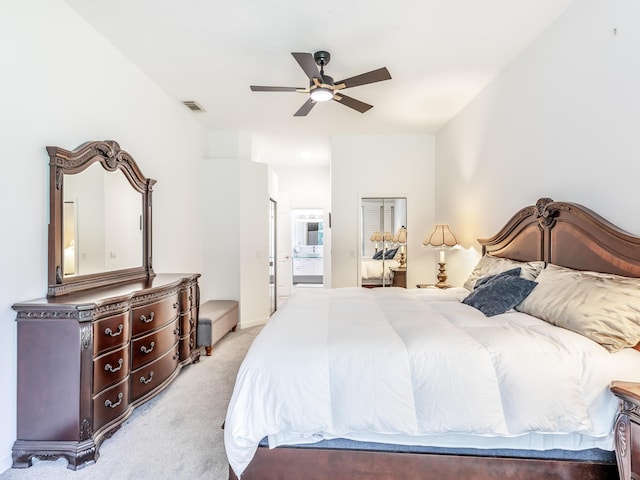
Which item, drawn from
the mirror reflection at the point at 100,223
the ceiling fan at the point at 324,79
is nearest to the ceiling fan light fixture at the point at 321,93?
the ceiling fan at the point at 324,79

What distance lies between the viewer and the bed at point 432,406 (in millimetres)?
1513

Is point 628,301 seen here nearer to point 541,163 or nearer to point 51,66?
point 541,163

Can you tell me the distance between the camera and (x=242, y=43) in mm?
2818

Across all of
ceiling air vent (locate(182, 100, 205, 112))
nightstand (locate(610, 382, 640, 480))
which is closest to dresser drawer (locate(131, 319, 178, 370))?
ceiling air vent (locate(182, 100, 205, 112))

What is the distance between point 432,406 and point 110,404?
2.01 meters

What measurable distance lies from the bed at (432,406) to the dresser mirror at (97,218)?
1.64m

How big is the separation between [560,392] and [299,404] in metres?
1.18

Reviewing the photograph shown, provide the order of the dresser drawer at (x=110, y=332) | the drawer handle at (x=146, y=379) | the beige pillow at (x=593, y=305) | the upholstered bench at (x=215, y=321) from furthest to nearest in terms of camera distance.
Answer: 1. the upholstered bench at (x=215, y=321)
2. the drawer handle at (x=146, y=379)
3. the dresser drawer at (x=110, y=332)
4. the beige pillow at (x=593, y=305)

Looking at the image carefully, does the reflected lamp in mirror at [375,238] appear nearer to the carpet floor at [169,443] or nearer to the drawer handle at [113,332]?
the carpet floor at [169,443]

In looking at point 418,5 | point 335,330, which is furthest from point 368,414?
point 418,5

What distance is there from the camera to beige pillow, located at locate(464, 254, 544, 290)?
2.48 m

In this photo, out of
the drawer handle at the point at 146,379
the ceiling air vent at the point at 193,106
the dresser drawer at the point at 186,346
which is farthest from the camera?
the ceiling air vent at the point at 193,106

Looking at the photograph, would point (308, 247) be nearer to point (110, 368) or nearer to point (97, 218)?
point (97, 218)

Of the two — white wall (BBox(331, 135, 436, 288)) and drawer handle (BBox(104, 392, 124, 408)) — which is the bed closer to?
drawer handle (BBox(104, 392, 124, 408))
